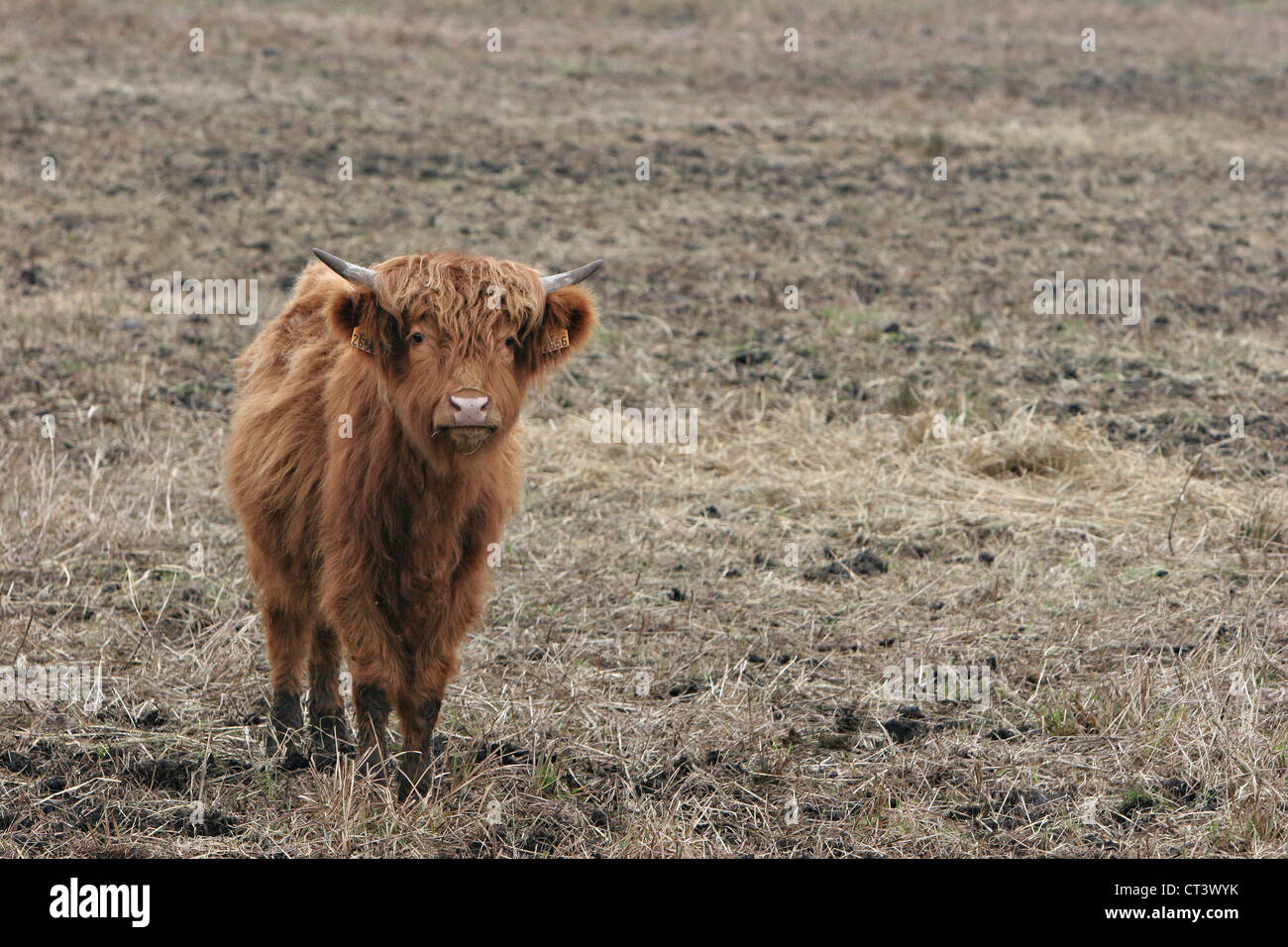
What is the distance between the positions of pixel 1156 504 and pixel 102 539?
487 centimetres

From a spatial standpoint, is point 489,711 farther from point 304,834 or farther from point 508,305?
point 508,305

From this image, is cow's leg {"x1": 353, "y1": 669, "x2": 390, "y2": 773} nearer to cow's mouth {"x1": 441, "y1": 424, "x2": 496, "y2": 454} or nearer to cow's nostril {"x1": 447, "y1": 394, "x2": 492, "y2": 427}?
cow's mouth {"x1": 441, "y1": 424, "x2": 496, "y2": 454}

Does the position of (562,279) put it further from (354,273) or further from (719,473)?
(719,473)

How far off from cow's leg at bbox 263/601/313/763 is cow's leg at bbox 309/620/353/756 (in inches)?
1.6

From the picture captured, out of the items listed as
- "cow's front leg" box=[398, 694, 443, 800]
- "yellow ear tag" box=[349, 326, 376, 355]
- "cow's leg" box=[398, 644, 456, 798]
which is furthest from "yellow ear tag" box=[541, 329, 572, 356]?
"cow's front leg" box=[398, 694, 443, 800]

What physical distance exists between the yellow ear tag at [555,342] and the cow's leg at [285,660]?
130cm

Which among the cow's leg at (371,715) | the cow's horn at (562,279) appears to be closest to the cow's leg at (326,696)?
the cow's leg at (371,715)

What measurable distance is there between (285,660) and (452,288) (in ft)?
5.16

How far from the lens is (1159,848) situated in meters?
3.81

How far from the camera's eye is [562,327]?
13.6ft

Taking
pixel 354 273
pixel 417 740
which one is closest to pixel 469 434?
pixel 354 273

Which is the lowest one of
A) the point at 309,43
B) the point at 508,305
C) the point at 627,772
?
the point at 627,772
